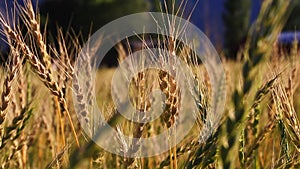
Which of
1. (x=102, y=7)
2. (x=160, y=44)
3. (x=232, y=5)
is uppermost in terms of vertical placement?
(x=232, y=5)

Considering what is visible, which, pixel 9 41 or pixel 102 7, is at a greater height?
pixel 102 7

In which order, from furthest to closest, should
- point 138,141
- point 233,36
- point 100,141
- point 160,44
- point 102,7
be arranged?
point 233,36 → point 102,7 → point 160,44 → point 138,141 → point 100,141

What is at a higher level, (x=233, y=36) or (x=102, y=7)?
(x=233, y=36)

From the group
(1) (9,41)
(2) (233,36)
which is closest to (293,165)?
(1) (9,41)

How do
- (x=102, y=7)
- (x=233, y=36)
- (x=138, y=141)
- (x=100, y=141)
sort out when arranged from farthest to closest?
(x=233, y=36) → (x=102, y=7) → (x=138, y=141) → (x=100, y=141)

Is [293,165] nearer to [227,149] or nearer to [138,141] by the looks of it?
[138,141]

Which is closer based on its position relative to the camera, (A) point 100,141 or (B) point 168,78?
(A) point 100,141

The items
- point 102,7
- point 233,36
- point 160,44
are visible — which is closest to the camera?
point 160,44

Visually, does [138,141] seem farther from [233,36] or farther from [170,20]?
[233,36]

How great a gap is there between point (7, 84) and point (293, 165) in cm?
40

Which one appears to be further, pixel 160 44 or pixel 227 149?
pixel 160 44

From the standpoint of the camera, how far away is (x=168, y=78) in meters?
0.66

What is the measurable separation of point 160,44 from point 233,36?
23.6 m

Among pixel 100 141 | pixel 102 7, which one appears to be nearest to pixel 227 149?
pixel 100 141
